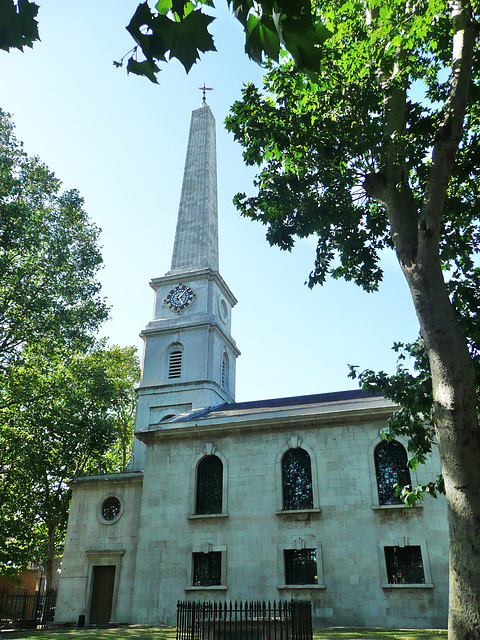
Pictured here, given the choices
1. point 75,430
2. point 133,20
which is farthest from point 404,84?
point 75,430

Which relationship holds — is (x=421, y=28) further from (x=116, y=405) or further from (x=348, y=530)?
(x=116, y=405)

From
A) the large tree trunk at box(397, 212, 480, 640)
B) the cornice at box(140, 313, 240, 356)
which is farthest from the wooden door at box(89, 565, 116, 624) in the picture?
the large tree trunk at box(397, 212, 480, 640)

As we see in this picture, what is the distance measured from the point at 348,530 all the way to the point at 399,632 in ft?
13.8

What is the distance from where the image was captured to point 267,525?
21.3 meters

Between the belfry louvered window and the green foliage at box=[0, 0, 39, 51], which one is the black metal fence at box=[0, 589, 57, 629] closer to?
the belfry louvered window

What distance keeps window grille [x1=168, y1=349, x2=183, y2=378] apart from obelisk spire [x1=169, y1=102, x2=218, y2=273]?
724 centimetres

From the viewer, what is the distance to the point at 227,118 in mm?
13234

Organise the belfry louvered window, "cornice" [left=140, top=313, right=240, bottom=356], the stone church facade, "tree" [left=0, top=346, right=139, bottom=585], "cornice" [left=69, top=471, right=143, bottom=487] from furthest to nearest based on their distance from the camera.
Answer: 1. the belfry louvered window
2. "cornice" [left=140, top=313, right=240, bottom=356]
3. "tree" [left=0, top=346, right=139, bottom=585]
4. "cornice" [left=69, top=471, right=143, bottom=487]
5. the stone church facade

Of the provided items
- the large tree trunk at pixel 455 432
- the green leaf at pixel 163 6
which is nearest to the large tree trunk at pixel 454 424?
the large tree trunk at pixel 455 432

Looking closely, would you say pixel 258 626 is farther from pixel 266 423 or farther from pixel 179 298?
pixel 179 298

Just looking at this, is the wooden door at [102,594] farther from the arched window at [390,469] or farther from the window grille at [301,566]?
the arched window at [390,469]

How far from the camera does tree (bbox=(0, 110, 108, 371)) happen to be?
22.1 m

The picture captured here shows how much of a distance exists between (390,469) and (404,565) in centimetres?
356

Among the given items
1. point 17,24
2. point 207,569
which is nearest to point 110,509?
point 207,569
